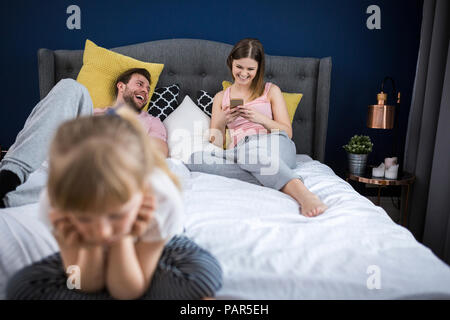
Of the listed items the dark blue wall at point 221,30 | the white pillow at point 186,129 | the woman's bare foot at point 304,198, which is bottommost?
the woman's bare foot at point 304,198

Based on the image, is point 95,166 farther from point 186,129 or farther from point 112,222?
point 186,129

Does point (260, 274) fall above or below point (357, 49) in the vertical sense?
below

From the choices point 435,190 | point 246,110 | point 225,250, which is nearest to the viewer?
point 225,250

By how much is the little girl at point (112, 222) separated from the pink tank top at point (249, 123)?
1117 mm

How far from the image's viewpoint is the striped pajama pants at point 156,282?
2.11 ft

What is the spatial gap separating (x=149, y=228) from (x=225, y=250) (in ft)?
0.82

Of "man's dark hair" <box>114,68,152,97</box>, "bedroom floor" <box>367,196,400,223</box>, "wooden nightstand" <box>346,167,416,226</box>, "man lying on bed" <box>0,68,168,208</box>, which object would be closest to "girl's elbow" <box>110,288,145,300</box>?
"man lying on bed" <box>0,68,168,208</box>

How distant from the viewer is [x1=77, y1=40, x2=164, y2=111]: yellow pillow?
1936 millimetres

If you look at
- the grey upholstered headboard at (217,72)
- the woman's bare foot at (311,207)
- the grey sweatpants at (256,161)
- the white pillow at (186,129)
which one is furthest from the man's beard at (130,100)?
the woman's bare foot at (311,207)

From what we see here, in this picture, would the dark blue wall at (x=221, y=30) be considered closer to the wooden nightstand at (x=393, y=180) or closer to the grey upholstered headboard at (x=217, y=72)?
the grey upholstered headboard at (x=217, y=72)

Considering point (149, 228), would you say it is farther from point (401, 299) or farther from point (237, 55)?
point (237, 55)

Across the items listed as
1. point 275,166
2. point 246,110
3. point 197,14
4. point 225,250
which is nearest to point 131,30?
point 197,14

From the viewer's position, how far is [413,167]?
7.04 feet

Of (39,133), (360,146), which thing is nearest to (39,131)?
(39,133)
